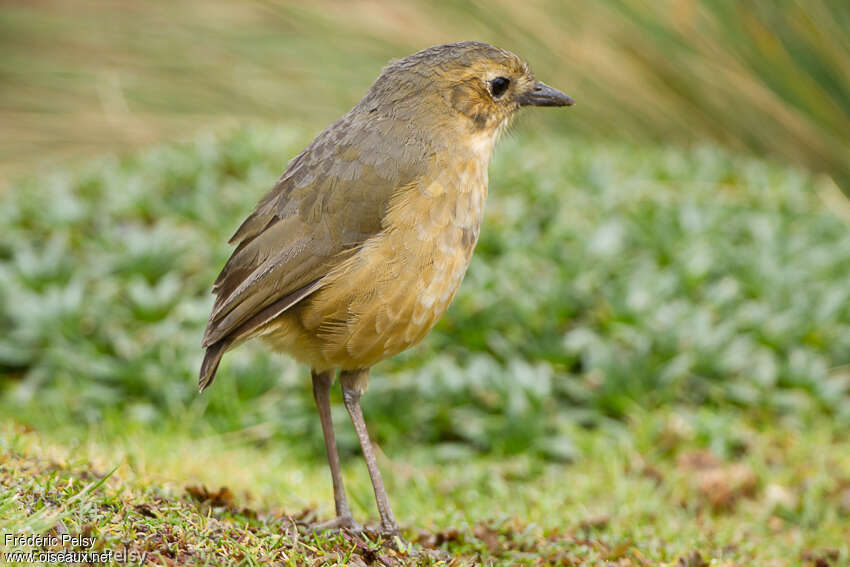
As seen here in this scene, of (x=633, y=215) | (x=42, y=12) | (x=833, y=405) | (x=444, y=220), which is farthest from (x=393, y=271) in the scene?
(x=42, y=12)

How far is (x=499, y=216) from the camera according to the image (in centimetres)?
656

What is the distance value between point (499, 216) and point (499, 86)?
281 centimetres

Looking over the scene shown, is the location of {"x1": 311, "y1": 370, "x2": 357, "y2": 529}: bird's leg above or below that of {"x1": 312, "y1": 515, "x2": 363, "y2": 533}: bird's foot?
above

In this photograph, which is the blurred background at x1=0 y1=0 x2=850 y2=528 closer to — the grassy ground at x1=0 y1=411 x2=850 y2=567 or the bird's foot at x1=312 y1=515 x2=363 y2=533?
the grassy ground at x1=0 y1=411 x2=850 y2=567

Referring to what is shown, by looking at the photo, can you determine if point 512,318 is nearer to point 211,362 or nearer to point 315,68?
point 211,362

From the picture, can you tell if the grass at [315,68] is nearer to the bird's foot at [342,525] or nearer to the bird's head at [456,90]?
the bird's head at [456,90]

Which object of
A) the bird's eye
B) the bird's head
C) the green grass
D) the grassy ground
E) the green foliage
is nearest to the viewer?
the grassy ground

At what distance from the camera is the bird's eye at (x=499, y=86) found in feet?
12.3

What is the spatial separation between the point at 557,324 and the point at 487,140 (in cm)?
226

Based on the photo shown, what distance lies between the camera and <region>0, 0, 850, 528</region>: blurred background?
543cm

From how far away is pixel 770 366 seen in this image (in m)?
5.50

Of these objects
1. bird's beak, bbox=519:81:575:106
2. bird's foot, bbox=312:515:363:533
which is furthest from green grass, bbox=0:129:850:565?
bird's beak, bbox=519:81:575:106

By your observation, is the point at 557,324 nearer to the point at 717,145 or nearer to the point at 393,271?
the point at 393,271

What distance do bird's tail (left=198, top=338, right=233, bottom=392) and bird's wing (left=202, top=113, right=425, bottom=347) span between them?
0.11 feet
